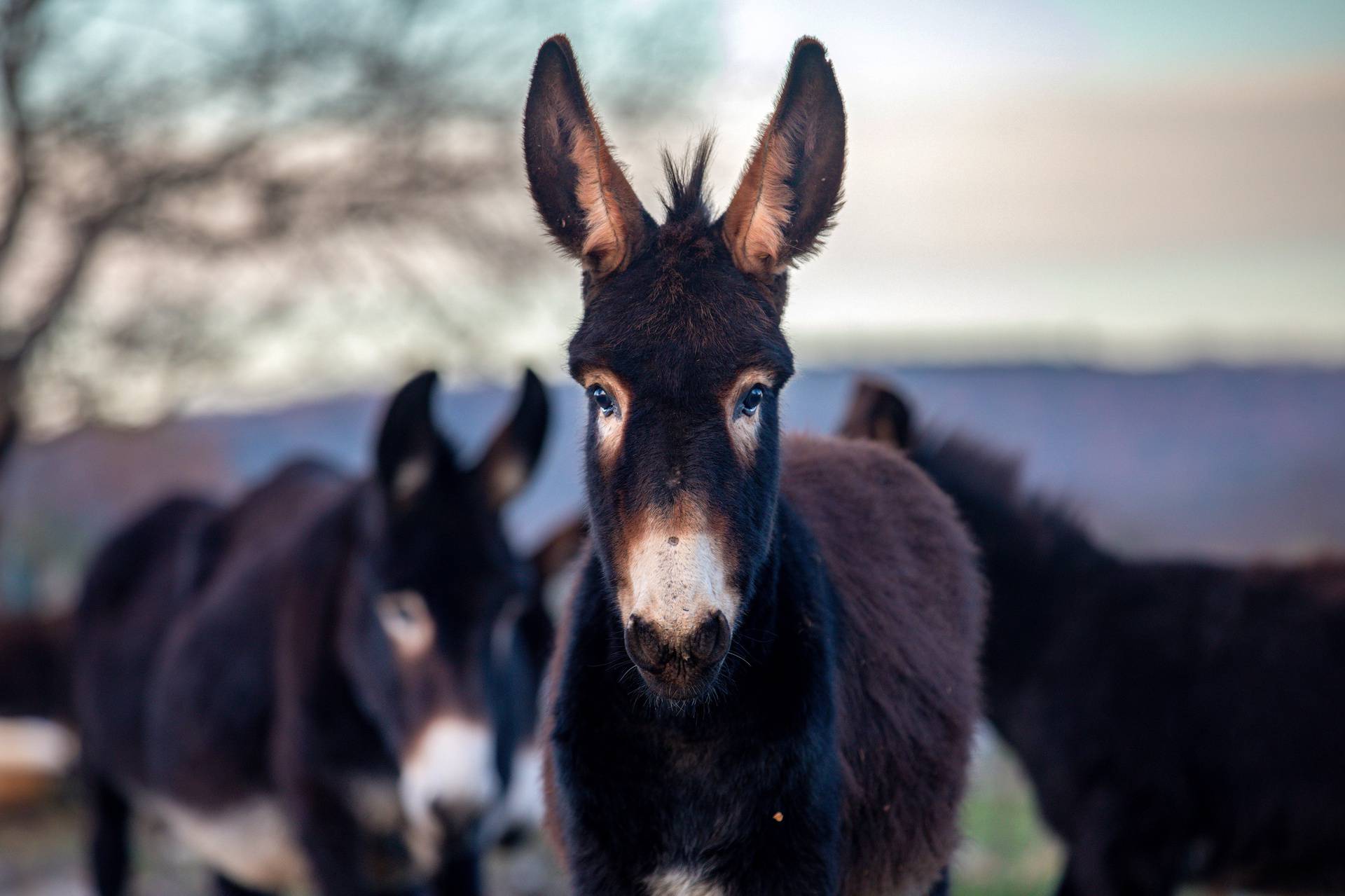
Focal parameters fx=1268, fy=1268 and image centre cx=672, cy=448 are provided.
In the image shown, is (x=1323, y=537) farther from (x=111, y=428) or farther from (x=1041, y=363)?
(x=111, y=428)

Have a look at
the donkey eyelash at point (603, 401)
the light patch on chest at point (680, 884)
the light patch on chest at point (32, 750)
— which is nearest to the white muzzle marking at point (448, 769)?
the light patch on chest at point (680, 884)

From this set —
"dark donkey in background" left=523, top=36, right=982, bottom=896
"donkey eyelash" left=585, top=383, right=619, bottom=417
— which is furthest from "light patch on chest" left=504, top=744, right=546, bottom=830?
"donkey eyelash" left=585, top=383, right=619, bottom=417

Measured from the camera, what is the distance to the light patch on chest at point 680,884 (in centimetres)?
260

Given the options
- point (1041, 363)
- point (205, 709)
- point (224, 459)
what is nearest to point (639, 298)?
point (205, 709)

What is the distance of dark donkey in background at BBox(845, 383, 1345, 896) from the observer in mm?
5297

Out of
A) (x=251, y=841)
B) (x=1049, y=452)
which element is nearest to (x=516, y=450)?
(x=251, y=841)

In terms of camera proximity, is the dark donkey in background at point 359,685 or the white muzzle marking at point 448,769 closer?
the white muzzle marking at point 448,769

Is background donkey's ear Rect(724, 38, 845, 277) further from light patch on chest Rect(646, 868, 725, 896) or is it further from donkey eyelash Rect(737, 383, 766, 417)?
light patch on chest Rect(646, 868, 725, 896)

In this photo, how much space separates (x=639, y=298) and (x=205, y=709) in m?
3.76

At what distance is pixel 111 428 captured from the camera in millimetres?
9719

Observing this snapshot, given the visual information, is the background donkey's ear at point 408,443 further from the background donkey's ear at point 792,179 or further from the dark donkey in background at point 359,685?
the background donkey's ear at point 792,179

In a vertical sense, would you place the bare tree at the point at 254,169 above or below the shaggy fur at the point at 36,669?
above

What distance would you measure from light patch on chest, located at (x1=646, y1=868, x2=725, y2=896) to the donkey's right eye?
95cm

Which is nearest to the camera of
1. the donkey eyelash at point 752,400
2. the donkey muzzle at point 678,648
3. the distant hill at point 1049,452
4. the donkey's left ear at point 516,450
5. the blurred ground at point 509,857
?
the donkey muzzle at point 678,648
